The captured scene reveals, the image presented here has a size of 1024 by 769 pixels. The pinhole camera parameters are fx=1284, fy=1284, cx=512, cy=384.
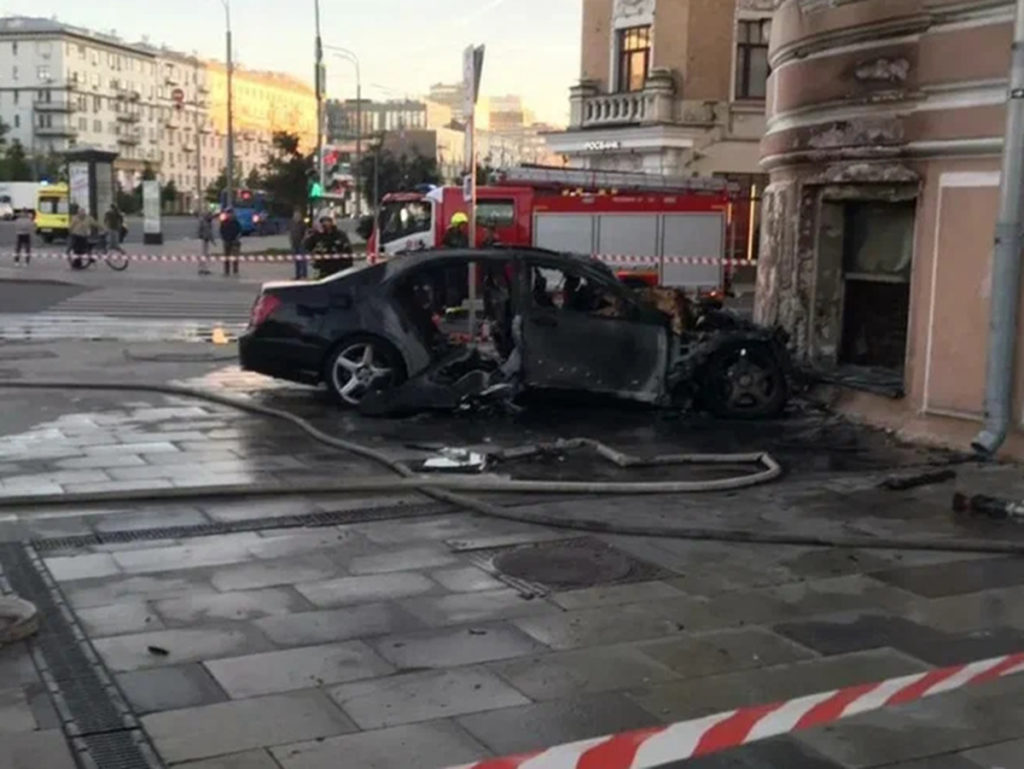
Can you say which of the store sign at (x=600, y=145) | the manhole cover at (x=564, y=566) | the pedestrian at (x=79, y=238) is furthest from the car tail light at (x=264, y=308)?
the store sign at (x=600, y=145)

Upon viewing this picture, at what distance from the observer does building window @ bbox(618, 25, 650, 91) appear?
116 ft

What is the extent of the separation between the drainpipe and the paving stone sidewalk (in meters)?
2.76

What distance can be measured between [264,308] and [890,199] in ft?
18.1

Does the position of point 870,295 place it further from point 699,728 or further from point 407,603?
point 699,728

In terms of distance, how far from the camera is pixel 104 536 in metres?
6.91

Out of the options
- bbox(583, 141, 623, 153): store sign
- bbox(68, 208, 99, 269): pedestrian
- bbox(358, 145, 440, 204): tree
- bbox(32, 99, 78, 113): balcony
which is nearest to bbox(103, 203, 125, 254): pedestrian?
bbox(68, 208, 99, 269): pedestrian

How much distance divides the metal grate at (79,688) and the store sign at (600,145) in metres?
30.4

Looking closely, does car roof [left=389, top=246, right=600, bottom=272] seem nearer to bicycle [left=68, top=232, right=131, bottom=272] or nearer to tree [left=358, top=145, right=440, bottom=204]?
bicycle [left=68, top=232, right=131, bottom=272]

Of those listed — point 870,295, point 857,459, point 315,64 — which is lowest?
point 857,459

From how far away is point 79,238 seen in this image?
33.0m

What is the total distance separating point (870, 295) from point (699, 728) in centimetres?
788

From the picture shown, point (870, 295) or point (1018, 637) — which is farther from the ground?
point (870, 295)

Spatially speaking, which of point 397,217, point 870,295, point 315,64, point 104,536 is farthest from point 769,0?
point 104,536

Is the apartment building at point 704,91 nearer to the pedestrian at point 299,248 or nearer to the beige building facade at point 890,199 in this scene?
the pedestrian at point 299,248
